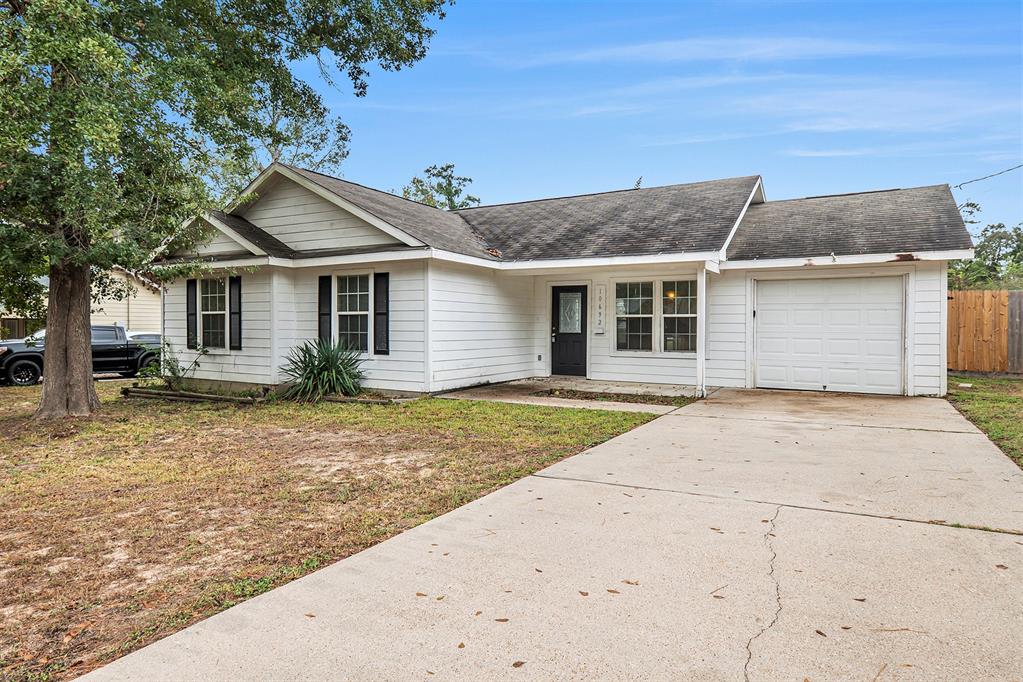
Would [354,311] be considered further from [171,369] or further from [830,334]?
[830,334]

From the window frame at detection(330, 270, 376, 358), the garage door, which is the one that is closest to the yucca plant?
the window frame at detection(330, 270, 376, 358)

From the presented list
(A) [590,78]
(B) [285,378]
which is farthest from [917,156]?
(B) [285,378]

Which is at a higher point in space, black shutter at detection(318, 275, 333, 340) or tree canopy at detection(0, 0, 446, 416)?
tree canopy at detection(0, 0, 446, 416)

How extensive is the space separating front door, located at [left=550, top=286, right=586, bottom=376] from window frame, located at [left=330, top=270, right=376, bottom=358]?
13.3ft

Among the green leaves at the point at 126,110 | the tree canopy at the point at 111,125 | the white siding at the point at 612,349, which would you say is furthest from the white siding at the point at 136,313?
the white siding at the point at 612,349

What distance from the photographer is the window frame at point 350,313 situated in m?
11.4

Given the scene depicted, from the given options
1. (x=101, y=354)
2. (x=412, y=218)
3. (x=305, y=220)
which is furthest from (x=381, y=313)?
(x=101, y=354)

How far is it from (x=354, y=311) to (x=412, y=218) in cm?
219

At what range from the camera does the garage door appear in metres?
10.7

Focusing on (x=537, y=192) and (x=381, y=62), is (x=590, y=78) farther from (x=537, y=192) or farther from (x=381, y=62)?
(x=537, y=192)

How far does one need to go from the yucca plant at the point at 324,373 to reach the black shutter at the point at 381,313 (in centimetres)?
51

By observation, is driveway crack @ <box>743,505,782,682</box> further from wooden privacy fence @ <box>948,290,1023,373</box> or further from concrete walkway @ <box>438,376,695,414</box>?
wooden privacy fence @ <box>948,290,1023,373</box>

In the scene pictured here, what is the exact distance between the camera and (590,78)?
20.8 meters

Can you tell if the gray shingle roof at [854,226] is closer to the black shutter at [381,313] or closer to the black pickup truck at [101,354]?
the black shutter at [381,313]
